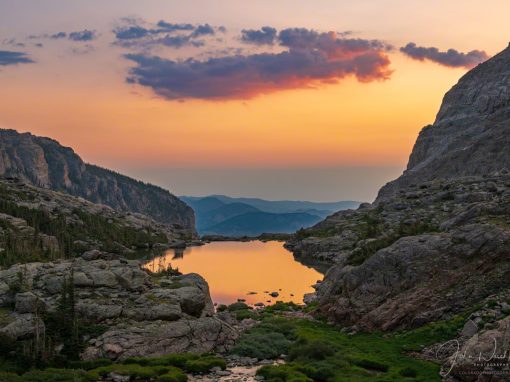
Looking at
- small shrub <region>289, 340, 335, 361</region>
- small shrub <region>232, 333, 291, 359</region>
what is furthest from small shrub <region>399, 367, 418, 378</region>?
small shrub <region>232, 333, 291, 359</region>

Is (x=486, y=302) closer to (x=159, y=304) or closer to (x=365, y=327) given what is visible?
(x=365, y=327)

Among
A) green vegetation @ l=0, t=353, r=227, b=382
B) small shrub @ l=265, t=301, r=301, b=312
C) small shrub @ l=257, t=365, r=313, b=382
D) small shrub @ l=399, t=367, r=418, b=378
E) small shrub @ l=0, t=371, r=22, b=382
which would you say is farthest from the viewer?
small shrub @ l=265, t=301, r=301, b=312

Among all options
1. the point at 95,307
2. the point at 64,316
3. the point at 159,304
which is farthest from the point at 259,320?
the point at 64,316

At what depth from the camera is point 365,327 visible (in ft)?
165

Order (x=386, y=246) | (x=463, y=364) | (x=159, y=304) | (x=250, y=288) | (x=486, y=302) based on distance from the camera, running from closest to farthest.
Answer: (x=463, y=364)
(x=486, y=302)
(x=159, y=304)
(x=386, y=246)
(x=250, y=288)

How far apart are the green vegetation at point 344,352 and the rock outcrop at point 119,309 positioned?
15.1 feet

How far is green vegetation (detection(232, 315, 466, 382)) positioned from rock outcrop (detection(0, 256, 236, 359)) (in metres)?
4.61

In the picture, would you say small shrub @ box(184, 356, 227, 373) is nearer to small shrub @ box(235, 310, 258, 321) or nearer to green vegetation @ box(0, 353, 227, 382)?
green vegetation @ box(0, 353, 227, 382)

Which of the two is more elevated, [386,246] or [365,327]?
[386,246]

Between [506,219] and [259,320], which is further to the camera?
[259,320]

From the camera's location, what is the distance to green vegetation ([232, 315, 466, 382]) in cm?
3666

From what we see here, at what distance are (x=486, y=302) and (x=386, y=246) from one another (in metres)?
19.1

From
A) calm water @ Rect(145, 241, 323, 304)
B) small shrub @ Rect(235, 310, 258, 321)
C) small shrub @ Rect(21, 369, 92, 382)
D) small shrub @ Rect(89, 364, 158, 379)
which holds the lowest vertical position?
calm water @ Rect(145, 241, 323, 304)
